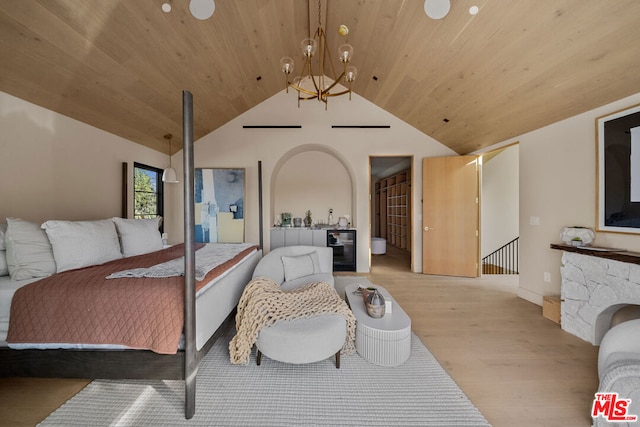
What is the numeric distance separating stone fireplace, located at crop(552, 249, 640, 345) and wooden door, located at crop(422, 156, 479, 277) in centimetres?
168

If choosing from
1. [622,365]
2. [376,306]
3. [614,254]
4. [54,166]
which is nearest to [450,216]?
[614,254]

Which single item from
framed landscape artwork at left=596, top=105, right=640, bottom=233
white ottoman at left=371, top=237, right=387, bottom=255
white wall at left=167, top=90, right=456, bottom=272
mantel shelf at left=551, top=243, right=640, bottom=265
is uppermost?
white wall at left=167, top=90, right=456, bottom=272

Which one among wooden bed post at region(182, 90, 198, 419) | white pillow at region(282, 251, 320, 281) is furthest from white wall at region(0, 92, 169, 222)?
white pillow at region(282, 251, 320, 281)

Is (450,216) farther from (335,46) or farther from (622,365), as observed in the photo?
(335,46)

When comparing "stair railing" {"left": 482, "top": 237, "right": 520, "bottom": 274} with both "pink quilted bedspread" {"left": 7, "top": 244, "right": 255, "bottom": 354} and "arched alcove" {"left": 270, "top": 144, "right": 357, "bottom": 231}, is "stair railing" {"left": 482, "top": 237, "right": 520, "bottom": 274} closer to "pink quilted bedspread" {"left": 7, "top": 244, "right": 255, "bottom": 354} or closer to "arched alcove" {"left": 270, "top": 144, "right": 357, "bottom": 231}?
"arched alcove" {"left": 270, "top": 144, "right": 357, "bottom": 231}

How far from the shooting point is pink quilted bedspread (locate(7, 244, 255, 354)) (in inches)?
56.1

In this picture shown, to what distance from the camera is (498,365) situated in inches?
75.4

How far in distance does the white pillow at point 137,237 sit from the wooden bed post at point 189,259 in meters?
1.61

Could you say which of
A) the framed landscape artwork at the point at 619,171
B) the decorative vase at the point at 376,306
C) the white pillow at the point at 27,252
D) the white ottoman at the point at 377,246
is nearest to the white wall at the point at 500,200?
the white ottoman at the point at 377,246

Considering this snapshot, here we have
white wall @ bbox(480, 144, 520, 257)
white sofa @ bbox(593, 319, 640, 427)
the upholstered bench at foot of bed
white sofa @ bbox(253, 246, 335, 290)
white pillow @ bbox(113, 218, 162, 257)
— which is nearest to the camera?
white sofa @ bbox(593, 319, 640, 427)

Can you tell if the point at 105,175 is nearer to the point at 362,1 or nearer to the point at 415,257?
the point at 362,1

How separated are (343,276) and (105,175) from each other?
392cm

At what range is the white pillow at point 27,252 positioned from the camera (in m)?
1.69

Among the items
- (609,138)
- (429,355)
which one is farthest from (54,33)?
(609,138)
